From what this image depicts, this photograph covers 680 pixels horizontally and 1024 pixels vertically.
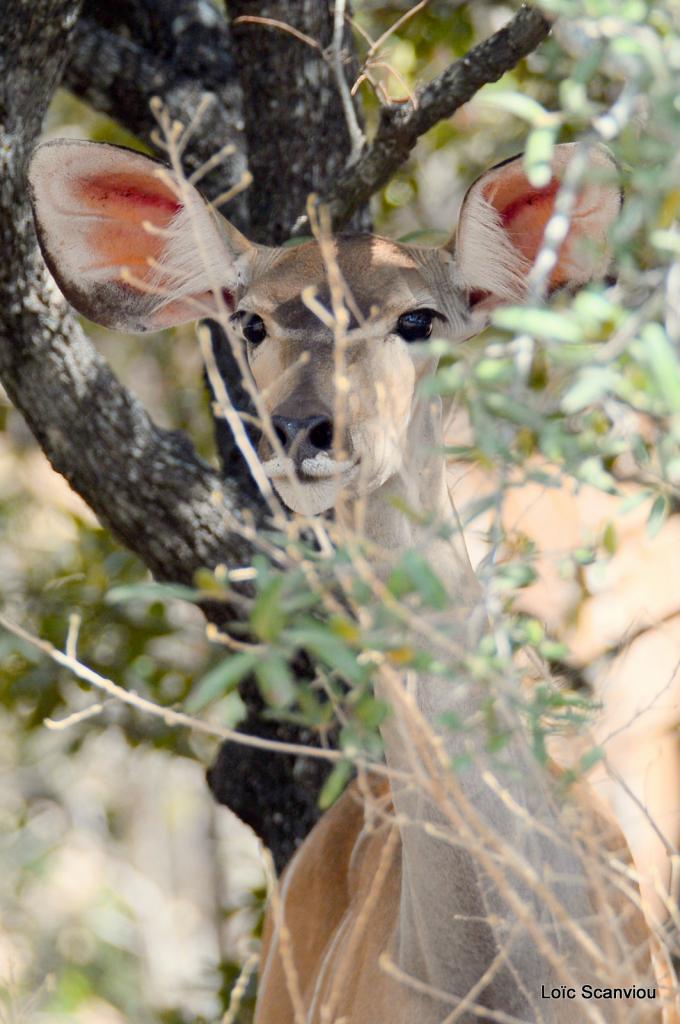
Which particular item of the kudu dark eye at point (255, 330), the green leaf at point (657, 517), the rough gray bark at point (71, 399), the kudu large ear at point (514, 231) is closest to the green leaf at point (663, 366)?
the green leaf at point (657, 517)

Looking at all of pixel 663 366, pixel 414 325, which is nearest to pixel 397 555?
pixel 663 366

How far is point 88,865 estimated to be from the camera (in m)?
6.56

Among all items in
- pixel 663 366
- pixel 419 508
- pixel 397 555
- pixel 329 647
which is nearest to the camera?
pixel 663 366

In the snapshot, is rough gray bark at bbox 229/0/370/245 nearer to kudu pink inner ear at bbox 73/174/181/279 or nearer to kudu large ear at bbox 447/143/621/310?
kudu pink inner ear at bbox 73/174/181/279

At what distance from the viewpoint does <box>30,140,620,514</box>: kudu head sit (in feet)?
7.15

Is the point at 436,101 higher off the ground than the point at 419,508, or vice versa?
the point at 436,101

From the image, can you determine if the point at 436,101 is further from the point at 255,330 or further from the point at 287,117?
the point at 255,330

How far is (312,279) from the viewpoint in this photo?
250 centimetres

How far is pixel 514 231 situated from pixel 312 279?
1.32ft

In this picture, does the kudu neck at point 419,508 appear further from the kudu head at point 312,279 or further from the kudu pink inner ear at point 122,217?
the kudu pink inner ear at point 122,217

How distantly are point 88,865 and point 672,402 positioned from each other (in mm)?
5694

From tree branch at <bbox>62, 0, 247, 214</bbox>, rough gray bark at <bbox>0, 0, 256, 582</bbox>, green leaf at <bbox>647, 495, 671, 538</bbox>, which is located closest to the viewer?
green leaf at <bbox>647, 495, 671, 538</bbox>

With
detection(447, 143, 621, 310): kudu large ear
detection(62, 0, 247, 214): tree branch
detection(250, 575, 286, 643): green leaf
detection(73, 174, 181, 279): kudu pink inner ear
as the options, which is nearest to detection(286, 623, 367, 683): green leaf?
detection(250, 575, 286, 643): green leaf

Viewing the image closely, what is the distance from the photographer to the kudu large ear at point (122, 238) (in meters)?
2.62
